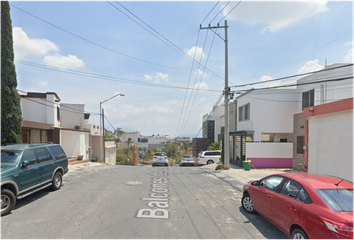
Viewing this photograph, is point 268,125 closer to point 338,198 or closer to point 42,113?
point 338,198

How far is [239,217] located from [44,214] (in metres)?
5.22

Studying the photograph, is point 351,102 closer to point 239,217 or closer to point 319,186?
point 319,186

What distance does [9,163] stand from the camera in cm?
618

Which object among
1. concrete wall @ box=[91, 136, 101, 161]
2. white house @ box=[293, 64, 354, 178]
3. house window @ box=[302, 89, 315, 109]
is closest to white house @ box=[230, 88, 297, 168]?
house window @ box=[302, 89, 315, 109]

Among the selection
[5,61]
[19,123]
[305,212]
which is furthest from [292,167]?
[5,61]

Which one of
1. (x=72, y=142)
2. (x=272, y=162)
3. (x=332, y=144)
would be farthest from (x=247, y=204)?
(x=72, y=142)

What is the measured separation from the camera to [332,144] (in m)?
9.19

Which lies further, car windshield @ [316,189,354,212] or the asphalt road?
the asphalt road

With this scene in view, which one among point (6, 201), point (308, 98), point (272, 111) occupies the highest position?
point (308, 98)

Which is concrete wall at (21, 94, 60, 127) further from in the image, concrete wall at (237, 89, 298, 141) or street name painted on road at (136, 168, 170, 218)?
concrete wall at (237, 89, 298, 141)

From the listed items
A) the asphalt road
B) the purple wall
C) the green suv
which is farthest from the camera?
the purple wall

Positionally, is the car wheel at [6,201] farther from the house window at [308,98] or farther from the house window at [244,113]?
the house window at [244,113]

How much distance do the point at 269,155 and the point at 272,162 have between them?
2.06ft

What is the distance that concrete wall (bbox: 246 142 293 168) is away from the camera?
17438mm
